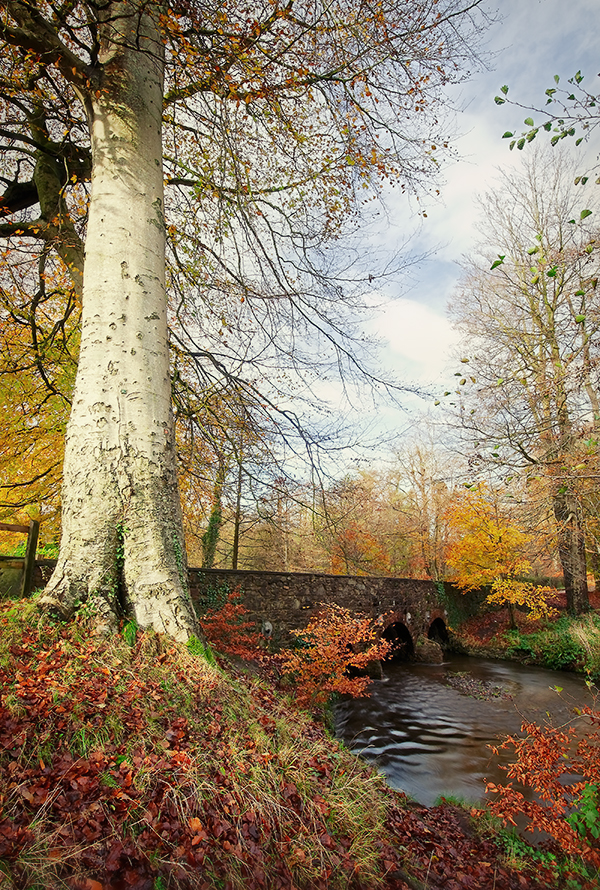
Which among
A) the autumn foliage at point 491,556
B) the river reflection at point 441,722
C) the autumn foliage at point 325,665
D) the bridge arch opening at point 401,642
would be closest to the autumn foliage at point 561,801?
the river reflection at point 441,722

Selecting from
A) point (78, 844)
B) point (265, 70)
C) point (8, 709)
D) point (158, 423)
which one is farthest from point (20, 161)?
point (78, 844)

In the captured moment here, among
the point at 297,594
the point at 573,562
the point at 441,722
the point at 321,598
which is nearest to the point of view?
the point at 441,722

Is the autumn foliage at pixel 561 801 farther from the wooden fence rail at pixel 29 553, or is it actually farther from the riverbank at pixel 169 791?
the wooden fence rail at pixel 29 553

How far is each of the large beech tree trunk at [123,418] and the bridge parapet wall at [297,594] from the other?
396cm

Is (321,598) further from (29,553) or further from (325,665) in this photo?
(29,553)

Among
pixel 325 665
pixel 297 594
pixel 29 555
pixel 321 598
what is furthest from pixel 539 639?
pixel 29 555

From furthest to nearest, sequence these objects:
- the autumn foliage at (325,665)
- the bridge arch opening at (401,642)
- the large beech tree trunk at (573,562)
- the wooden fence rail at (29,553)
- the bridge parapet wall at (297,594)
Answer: the bridge arch opening at (401,642)
the large beech tree trunk at (573,562)
the bridge parapet wall at (297,594)
the autumn foliage at (325,665)
the wooden fence rail at (29,553)

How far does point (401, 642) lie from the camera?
538 inches

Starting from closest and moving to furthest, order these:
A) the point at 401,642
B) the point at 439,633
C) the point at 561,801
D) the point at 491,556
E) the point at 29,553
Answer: the point at 561,801
the point at 29,553
the point at 401,642
the point at 491,556
the point at 439,633

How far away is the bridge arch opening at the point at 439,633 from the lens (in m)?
16.1

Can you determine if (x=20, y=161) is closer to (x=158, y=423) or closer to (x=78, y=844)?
(x=158, y=423)

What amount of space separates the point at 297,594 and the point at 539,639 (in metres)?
8.43

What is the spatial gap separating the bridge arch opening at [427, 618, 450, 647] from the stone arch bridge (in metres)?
0.43

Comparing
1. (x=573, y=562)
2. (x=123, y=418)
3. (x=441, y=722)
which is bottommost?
(x=441, y=722)
